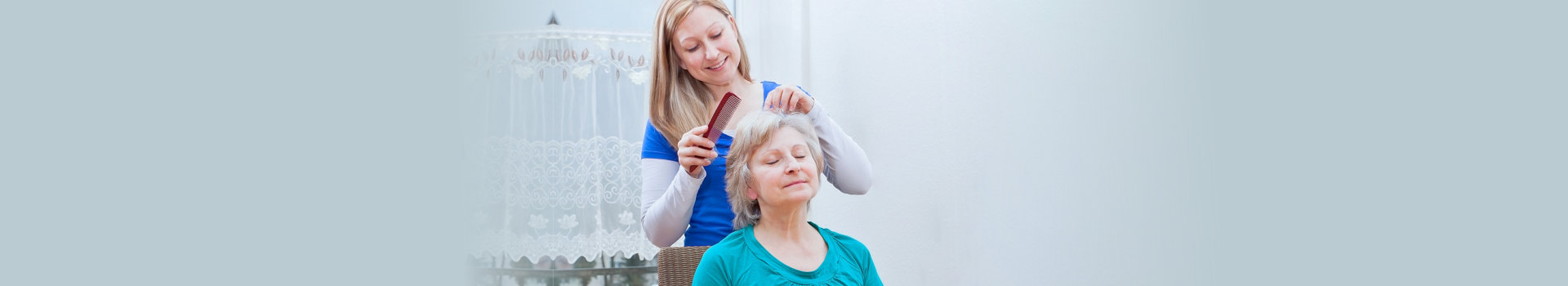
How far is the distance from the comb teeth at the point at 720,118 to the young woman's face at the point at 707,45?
0.16 m

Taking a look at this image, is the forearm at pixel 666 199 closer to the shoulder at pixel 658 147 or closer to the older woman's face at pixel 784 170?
the shoulder at pixel 658 147

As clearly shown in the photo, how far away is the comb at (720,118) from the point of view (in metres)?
1.38

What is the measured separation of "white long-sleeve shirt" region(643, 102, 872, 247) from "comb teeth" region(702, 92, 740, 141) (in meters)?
0.07

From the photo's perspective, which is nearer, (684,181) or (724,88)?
(684,181)

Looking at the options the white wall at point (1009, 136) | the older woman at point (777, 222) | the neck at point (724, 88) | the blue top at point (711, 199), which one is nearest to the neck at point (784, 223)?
the older woman at point (777, 222)

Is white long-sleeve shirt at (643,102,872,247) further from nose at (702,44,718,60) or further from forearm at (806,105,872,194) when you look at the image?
nose at (702,44,718,60)

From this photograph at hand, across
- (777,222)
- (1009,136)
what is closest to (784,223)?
(777,222)

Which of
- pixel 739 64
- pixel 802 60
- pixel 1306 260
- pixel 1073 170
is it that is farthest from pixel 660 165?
pixel 802 60

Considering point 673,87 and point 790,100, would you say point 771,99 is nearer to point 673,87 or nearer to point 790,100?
point 790,100

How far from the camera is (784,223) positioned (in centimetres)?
134

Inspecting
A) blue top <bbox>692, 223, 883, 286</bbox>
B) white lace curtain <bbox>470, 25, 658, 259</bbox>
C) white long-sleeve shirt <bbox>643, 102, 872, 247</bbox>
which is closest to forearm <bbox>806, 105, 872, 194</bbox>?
white long-sleeve shirt <bbox>643, 102, 872, 247</bbox>

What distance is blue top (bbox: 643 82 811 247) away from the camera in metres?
1.58

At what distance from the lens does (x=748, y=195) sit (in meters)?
1.35

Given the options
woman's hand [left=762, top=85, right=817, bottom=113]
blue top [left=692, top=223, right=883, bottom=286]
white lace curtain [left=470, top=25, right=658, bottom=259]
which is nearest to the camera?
blue top [left=692, top=223, right=883, bottom=286]
